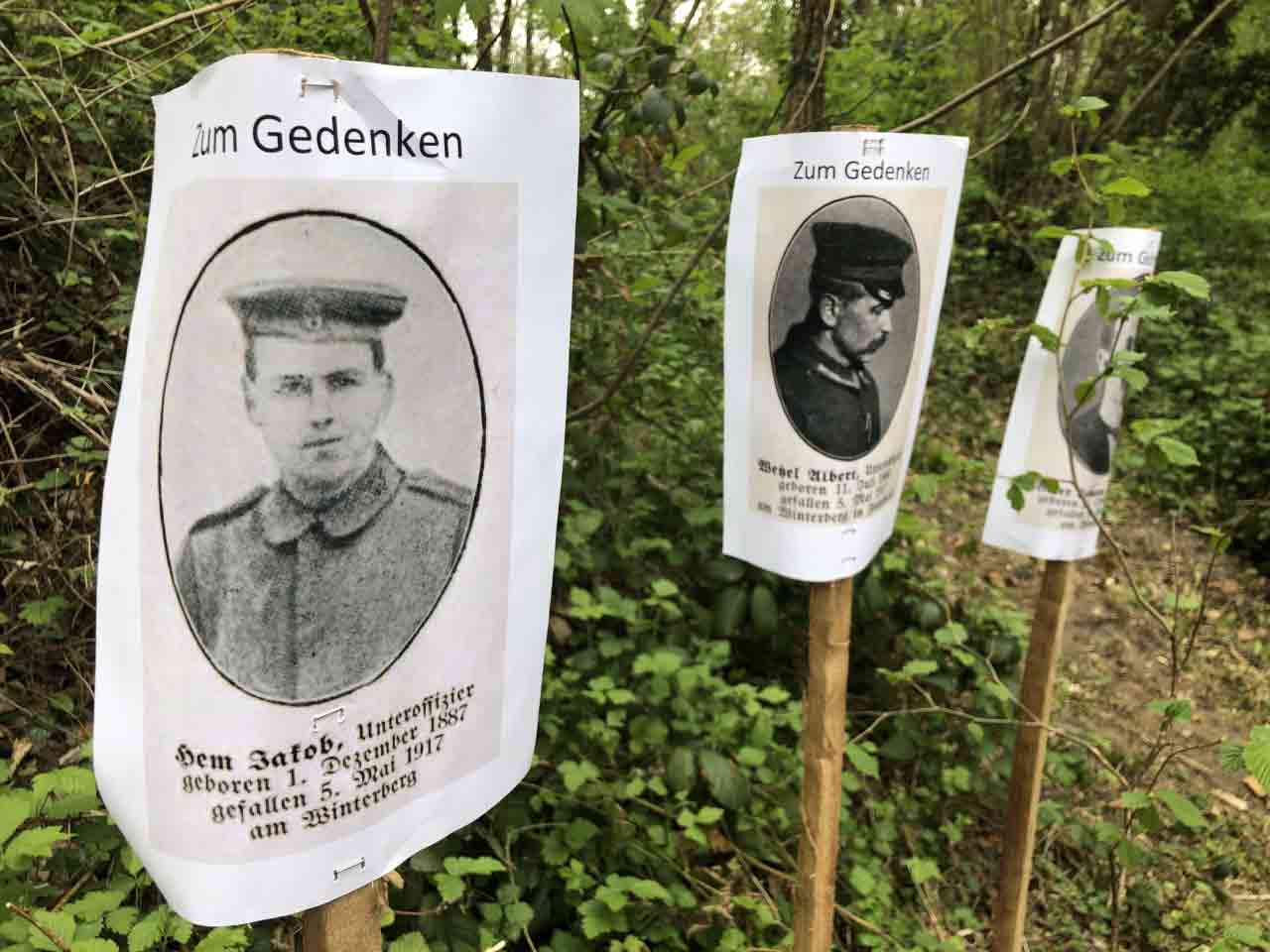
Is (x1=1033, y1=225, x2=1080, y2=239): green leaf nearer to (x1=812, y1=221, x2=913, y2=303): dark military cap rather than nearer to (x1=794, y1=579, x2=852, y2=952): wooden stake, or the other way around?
(x1=812, y1=221, x2=913, y2=303): dark military cap

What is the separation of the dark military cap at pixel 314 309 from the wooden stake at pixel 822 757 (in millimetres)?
975

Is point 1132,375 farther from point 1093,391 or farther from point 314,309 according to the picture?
point 314,309

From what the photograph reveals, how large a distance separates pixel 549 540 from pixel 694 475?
2111 mm

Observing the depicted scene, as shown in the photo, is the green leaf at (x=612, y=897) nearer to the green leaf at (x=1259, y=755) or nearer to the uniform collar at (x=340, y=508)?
the green leaf at (x=1259, y=755)

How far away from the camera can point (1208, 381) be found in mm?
4848

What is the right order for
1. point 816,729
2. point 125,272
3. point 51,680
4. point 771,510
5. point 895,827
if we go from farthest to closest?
point 895,827 < point 125,272 < point 51,680 < point 816,729 < point 771,510

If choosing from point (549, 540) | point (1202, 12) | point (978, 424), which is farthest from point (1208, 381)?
point (549, 540)

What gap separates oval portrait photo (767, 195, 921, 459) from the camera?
4.09 ft

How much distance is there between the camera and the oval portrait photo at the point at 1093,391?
5.94 feet

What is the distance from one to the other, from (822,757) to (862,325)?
0.73 meters

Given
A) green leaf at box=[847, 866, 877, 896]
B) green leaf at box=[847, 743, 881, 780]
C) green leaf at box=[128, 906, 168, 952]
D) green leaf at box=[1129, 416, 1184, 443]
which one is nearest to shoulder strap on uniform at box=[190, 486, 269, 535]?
green leaf at box=[128, 906, 168, 952]

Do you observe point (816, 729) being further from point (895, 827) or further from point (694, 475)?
point (694, 475)

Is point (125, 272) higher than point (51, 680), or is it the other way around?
point (125, 272)

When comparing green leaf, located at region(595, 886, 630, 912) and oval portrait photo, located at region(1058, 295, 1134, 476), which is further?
oval portrait photo, located at region(1058, 295, 1134, 476)
